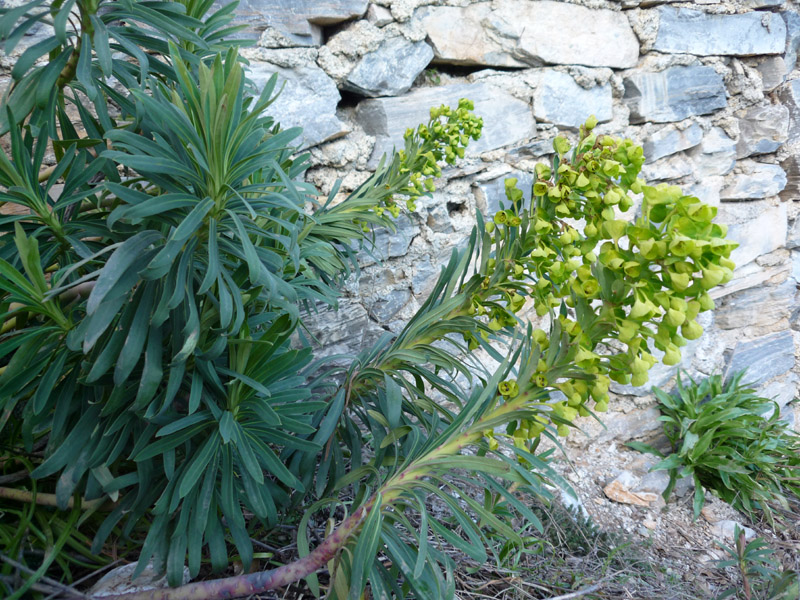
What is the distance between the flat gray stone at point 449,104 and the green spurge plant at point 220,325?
2.77ft

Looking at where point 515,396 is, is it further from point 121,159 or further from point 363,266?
point 363,266

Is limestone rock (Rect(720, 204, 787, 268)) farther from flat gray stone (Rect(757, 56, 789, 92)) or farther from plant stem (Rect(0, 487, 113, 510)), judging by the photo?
plant stem (Rect(0, 487, 113, 510))

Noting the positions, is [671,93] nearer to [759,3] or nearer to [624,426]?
[759,3]

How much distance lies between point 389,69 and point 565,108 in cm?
77

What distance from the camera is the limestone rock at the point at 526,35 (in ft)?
5.97

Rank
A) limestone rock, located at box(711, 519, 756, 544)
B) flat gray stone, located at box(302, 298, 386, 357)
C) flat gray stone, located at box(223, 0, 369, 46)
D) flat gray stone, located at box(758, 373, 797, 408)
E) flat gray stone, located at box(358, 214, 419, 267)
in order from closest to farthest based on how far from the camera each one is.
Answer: flat gray stone, located at box(223, 0, 369, 46) → flat gray stone, located at box(302, 298, 386, 357) → flat gray stone, located at box(358, 214, 419, 267) → limestone rock, located at box(711, 519, 756, 544) → flat gray stone, located at box(758, 373, 797, 408)

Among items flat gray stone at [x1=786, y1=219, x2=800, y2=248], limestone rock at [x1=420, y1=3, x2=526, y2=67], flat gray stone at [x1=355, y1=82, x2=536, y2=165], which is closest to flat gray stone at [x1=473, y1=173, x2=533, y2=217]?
flat gray stone at [x1=355, y1=82, x2=536, y2=165]

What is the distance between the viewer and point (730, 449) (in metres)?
2.38

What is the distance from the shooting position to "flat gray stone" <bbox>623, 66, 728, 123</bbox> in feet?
7.34

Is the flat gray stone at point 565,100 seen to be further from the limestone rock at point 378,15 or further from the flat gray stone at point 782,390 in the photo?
the flat gray stone at point 782,390

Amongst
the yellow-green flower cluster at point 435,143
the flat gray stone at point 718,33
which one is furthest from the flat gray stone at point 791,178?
the yellow-green flower cluster at point 435,143

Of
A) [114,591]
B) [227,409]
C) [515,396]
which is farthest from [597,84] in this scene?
[114,591]

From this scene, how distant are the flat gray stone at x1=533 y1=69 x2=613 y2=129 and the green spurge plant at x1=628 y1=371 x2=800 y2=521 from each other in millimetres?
1327

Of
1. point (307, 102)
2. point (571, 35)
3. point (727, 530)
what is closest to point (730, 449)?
point (727, 530)
